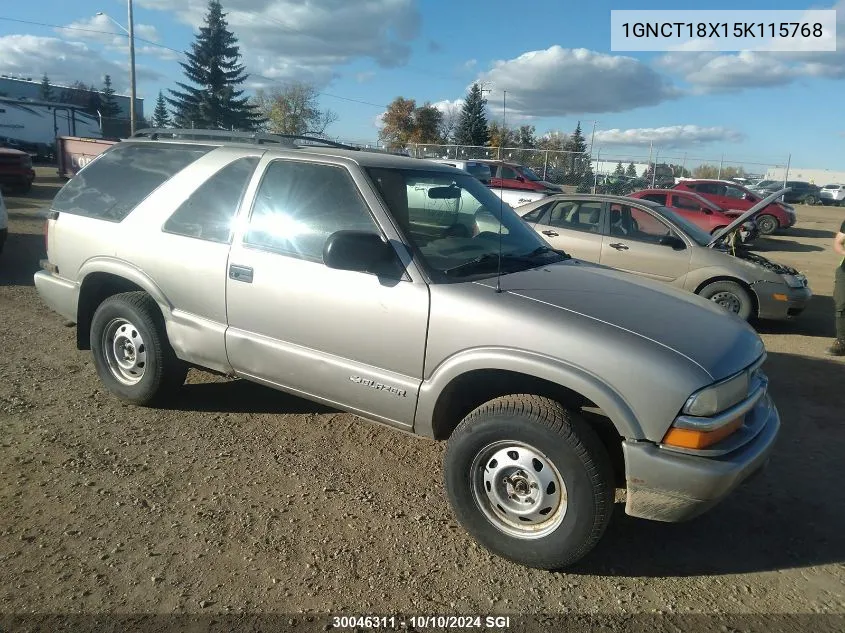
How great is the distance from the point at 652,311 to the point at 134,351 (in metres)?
3.47

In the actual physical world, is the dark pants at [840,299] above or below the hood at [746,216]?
below

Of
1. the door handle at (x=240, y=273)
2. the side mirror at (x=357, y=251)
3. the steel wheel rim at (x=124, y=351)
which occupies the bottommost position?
the steel wheel rim at (x=124, y=351)

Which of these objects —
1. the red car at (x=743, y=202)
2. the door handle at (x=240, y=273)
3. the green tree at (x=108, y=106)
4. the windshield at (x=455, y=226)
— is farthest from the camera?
the green tree at (x=108, y=106)

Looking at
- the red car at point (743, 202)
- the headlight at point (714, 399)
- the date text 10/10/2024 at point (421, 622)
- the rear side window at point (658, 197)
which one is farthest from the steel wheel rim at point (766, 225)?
the date text 10/10/2024 at point (421, 622)

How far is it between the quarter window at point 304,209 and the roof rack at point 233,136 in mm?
552

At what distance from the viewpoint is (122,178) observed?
4730 millimetres

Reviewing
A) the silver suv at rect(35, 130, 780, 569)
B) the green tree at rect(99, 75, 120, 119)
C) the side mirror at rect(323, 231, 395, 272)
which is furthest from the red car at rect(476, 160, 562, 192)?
the green tree at rect(99, 75, 120, 119)

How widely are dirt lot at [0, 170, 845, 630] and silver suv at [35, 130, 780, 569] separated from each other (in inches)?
12.0

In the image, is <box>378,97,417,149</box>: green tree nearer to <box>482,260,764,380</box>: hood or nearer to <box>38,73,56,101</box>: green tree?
<box>38,73,56,101</box>: green tree

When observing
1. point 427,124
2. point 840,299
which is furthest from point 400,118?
point 840,299

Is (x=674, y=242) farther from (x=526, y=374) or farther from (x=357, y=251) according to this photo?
(x=357, y=251)

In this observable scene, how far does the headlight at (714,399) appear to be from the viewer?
9.09 feet

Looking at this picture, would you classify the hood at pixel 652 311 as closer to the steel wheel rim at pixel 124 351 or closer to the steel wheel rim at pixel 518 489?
the steel wheel rim at pixel 518 489

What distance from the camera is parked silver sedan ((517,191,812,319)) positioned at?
26.4 feet
